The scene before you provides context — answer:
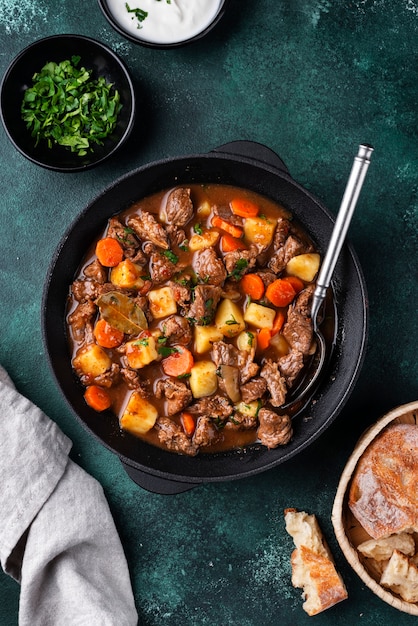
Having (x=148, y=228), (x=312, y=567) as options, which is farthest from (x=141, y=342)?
(x=312, y=567)

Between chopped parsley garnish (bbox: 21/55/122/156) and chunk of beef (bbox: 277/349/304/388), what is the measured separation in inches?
66.8

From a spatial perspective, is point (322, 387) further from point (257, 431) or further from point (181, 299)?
point (181, 299)

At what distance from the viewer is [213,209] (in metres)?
4.31

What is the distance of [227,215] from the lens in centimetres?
429

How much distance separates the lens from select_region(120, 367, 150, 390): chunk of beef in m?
4.16

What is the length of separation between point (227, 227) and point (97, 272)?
2.60 ft

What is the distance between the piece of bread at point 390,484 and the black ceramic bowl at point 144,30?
2574mm

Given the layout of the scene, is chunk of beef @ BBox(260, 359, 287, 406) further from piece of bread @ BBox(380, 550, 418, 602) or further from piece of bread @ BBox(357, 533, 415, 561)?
piece of bread @ BBox(380, 550, 418, 602)

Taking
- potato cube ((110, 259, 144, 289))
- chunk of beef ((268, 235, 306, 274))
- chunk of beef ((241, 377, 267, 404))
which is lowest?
chunk of beef ((241, 377, 267, 404))

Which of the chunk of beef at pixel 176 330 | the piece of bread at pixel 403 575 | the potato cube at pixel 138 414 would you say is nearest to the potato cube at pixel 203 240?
the chunk of beef at pixel 176 330

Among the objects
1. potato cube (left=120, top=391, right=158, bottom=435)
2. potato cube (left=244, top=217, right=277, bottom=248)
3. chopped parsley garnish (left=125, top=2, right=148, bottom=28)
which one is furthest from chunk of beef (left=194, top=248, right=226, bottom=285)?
chopped parsley garnish (left=125, top=2, right=148, bottom=28)

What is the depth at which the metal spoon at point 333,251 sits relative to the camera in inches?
144

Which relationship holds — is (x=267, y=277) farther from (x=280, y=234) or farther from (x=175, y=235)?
(x=175, y=235)

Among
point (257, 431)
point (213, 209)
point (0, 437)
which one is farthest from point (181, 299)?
point (0, 437)
